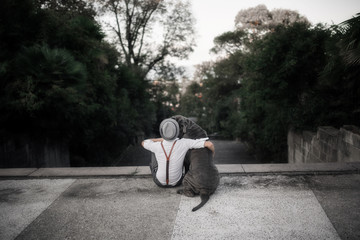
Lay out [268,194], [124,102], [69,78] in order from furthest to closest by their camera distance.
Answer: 1. [124,102]
2. [69,78]
3. [268,194]

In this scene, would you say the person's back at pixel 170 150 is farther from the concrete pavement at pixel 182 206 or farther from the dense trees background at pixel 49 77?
the dense trees background at pixel 49 77

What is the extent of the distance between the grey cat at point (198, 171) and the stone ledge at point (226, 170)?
95 cm

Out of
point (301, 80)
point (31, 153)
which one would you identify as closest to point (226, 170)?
point (301, 80)

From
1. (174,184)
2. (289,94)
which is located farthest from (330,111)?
(174,184)

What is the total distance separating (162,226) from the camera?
3.03 meters

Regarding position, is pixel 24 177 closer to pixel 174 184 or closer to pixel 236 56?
pixel 174 184

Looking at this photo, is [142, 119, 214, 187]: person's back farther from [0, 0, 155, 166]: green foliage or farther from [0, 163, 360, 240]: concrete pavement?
[0, 0, 155, 166]: green foliage

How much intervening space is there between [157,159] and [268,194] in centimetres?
153

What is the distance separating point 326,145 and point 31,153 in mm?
7449

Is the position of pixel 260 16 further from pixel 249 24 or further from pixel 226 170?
pixel 226 170

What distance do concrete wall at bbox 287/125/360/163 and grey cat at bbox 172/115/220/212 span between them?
3256 mm

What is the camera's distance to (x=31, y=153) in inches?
294

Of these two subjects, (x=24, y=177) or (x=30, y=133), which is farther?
(x=30, y=133)

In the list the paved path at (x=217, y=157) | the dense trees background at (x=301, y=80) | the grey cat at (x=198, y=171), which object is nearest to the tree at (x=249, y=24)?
the paved path at (x=217, y=157)
